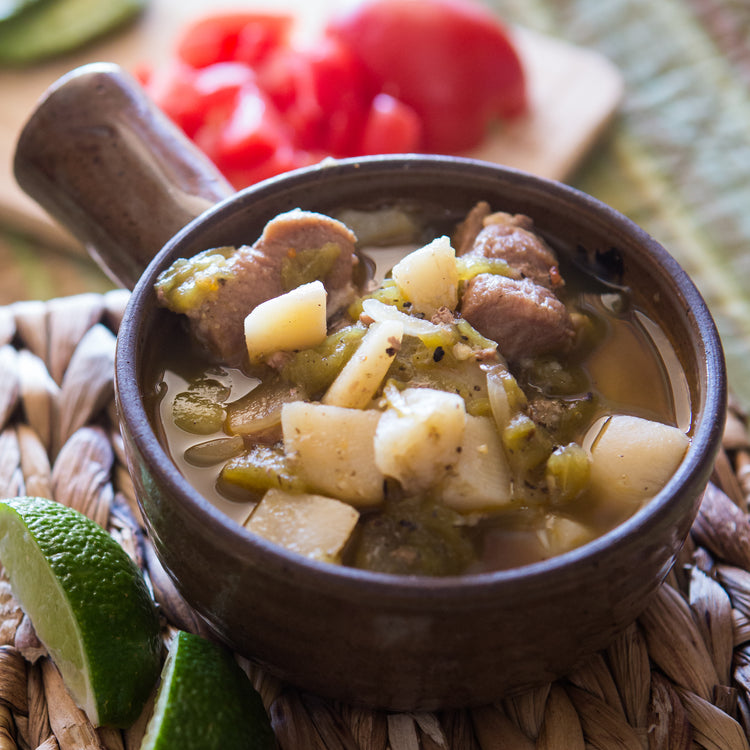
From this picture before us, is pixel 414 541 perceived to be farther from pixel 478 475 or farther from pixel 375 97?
pixel 375 97

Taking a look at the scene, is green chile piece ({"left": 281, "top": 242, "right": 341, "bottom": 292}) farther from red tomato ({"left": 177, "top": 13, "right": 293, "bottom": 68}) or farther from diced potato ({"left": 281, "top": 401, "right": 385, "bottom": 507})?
red tomato ({"left": 177, "top": 13, "right": 293, "bottom": 68})

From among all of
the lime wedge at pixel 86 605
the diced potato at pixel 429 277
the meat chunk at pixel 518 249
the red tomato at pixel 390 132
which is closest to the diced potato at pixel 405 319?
the diced potato at pixel 429 277

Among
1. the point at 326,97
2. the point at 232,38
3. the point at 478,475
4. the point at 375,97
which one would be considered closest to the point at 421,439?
the point at 478,475

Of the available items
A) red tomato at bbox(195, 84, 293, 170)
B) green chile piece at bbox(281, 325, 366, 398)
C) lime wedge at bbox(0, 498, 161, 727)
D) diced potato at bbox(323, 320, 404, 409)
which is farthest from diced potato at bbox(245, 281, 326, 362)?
red tomato at bbox(195, 84, 293, 170)

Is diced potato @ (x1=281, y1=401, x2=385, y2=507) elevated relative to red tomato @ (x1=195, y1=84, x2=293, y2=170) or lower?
elevated

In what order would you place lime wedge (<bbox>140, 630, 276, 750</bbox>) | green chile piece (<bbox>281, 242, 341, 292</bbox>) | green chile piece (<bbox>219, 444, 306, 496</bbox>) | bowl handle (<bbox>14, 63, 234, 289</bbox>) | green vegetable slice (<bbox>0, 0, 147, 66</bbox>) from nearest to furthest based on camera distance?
lime wedge (<bbox>140, 630, 276, 750</bbox>) < green chile piece (<bbox>219, 444, 306, 496</bbox>) < green chile piece (<bbox>281, 242, 341, 292</bbox>) < bowl handle (<bbox>14, 63, 234, 289</bbox>) < green vegetable slice (<bbox>0, 0, 147, 66</bbox>)

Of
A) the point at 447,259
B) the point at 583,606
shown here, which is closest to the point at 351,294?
the point at 447,259
